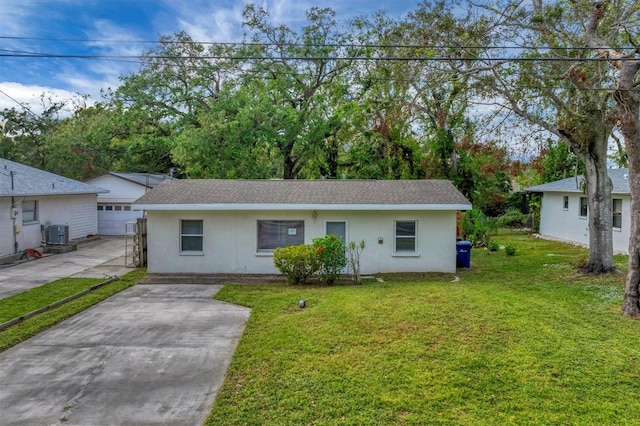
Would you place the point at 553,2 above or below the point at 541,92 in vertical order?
above

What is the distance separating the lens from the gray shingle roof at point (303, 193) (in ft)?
38.3

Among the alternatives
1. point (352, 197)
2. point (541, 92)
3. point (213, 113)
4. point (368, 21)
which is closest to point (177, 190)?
point (352, 197)

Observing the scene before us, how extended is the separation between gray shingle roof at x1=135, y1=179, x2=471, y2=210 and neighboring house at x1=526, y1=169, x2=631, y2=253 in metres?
7.55

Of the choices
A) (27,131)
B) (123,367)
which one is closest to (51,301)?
(123,367)

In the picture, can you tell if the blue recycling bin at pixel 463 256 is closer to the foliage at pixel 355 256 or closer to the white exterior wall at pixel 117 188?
the foliage at pixel 355 256

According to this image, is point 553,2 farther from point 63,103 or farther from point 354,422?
point 63,103

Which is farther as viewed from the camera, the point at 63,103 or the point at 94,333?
the point at 63,103

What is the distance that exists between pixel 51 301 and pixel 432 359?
8630 mm

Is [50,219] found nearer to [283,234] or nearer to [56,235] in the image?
[56,235]

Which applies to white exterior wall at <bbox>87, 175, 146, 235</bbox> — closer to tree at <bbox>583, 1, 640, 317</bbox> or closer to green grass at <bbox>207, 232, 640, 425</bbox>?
green grass at <bbox>207, 232, 640, 425</bbox>

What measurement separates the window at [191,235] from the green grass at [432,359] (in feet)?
9.83

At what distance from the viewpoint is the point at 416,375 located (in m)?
5.25

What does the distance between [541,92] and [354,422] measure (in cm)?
1123

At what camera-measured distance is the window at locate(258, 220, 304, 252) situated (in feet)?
39.8
